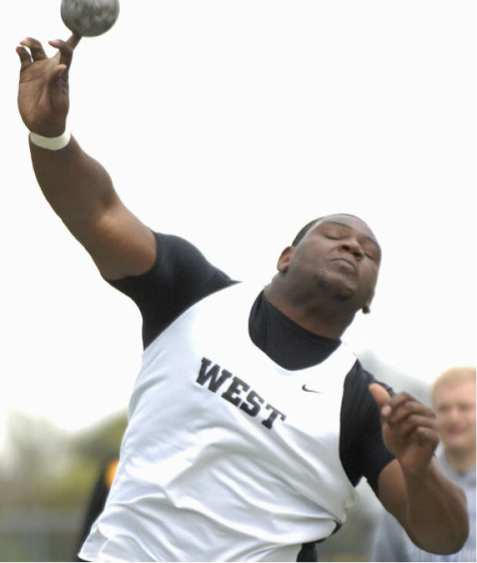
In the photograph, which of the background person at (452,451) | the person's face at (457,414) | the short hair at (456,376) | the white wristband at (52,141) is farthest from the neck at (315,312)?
the short hair at (456,376)

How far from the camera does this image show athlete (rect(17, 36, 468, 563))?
491 cm

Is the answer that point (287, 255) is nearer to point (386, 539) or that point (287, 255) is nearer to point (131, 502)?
point (131, 502)

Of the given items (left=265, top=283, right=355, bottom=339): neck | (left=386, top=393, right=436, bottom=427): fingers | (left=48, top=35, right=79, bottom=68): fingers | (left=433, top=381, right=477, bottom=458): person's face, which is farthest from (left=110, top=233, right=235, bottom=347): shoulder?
(left=433, top=381, right=477, bottom=458): person's face

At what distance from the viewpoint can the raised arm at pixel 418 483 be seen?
15.1 ft

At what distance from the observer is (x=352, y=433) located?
5133mm

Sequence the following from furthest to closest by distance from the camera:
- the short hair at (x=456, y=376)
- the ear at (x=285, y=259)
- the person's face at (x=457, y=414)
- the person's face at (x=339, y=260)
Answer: the short hair at (x=456, y=376)
the person's face at (x=457, y=414)
the ear at (x=285, y=259)
the person's face at (x=339, y=260)

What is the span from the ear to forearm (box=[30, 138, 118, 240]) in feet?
2.72

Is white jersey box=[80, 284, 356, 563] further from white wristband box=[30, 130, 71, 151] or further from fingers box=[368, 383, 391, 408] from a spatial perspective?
white wristband box=[30, 130, 71, 151]

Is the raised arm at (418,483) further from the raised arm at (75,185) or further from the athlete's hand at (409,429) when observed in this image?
the raised arm at (75,185)

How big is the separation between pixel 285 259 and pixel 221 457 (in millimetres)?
967

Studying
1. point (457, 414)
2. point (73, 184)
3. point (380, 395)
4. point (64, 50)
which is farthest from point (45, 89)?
point (457, 414)

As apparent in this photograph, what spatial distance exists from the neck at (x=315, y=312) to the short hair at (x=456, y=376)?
1970 mm

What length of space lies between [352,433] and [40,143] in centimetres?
154

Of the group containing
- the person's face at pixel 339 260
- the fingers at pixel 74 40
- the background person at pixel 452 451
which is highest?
the fingers at pixel 74 40
